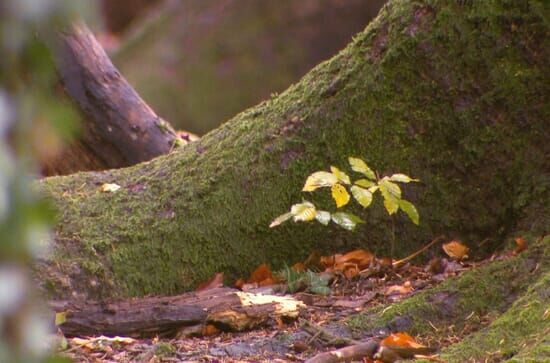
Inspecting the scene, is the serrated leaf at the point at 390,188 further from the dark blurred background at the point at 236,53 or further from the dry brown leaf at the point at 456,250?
the dark blurred background at the point at 236,53

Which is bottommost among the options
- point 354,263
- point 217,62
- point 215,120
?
point 354,263

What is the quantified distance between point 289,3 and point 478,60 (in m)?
7.84

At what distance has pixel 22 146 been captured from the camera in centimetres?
73

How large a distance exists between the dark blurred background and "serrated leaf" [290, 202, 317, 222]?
7.51 meters

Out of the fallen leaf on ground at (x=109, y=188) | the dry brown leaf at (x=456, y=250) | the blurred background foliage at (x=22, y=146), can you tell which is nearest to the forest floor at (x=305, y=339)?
the dry brown leaf at (x=456, y=250)

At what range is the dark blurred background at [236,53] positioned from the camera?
10.5 meters

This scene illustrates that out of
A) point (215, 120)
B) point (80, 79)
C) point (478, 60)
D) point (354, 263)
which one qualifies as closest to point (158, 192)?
point (354, 263)

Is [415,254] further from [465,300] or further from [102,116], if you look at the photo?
[102,116]

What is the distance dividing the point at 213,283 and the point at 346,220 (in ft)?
1.66

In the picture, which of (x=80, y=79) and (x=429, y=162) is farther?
(x=80, y=79)

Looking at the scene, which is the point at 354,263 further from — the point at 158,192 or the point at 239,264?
the point at 158,192

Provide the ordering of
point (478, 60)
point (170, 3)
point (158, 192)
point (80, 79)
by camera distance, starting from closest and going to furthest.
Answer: point (478, 60) → point (158, 192) → point (80, 79) → point (170, 3)

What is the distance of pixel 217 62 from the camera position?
Result: 1080 cm

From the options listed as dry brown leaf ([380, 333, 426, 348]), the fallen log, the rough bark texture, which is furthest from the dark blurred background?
dry brown leaf ([380, 333, 426, 348])
